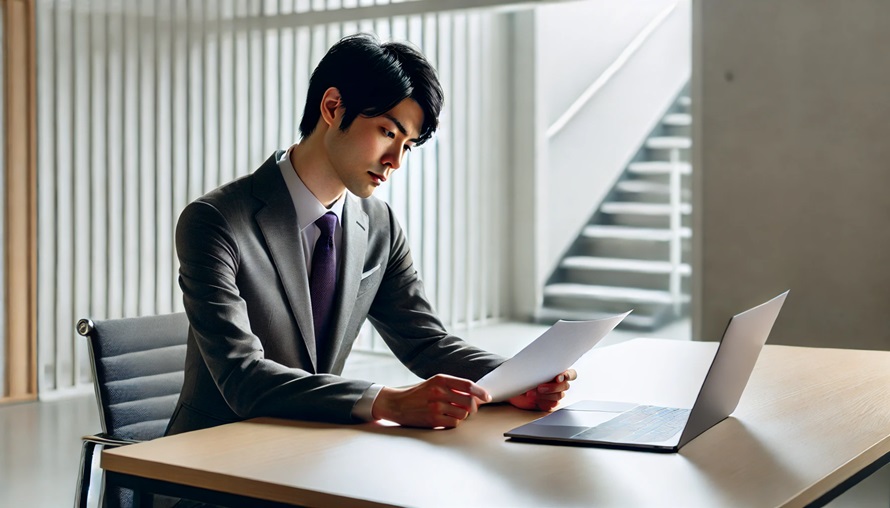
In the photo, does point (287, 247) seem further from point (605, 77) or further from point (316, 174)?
point (605, 77)

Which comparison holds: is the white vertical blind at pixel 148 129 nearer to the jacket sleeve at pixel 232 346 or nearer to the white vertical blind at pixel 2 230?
the white vertical blind at pixel 2 230

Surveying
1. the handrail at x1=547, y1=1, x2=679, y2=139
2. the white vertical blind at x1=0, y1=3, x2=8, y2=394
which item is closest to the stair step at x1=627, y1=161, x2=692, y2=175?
the handrail at x1=547, y1=1, x2=679, y2=139

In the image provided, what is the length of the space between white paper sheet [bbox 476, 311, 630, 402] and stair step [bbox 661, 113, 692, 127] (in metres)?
6.67

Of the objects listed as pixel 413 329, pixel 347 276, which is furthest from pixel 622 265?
pixel 347 276

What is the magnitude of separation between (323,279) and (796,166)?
348cm

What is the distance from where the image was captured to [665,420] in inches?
67.5

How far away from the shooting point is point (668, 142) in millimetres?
8031

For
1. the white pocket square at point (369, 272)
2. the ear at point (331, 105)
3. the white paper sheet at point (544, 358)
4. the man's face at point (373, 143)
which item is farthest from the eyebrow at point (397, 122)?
the white paper sheet at point (544, 358)

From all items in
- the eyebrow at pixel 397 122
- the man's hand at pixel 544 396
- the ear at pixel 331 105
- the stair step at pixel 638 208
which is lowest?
the man's hand at pixel 544 396

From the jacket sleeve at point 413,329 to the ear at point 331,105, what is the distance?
333 mm

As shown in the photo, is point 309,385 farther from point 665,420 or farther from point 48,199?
point 48,199

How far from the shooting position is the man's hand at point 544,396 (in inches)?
71.7

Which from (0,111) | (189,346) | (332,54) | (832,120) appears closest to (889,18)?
(832,120)

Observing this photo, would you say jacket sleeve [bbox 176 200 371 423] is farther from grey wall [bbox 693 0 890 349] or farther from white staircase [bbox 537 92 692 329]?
white staircase [bbox 537 92 692 329]
